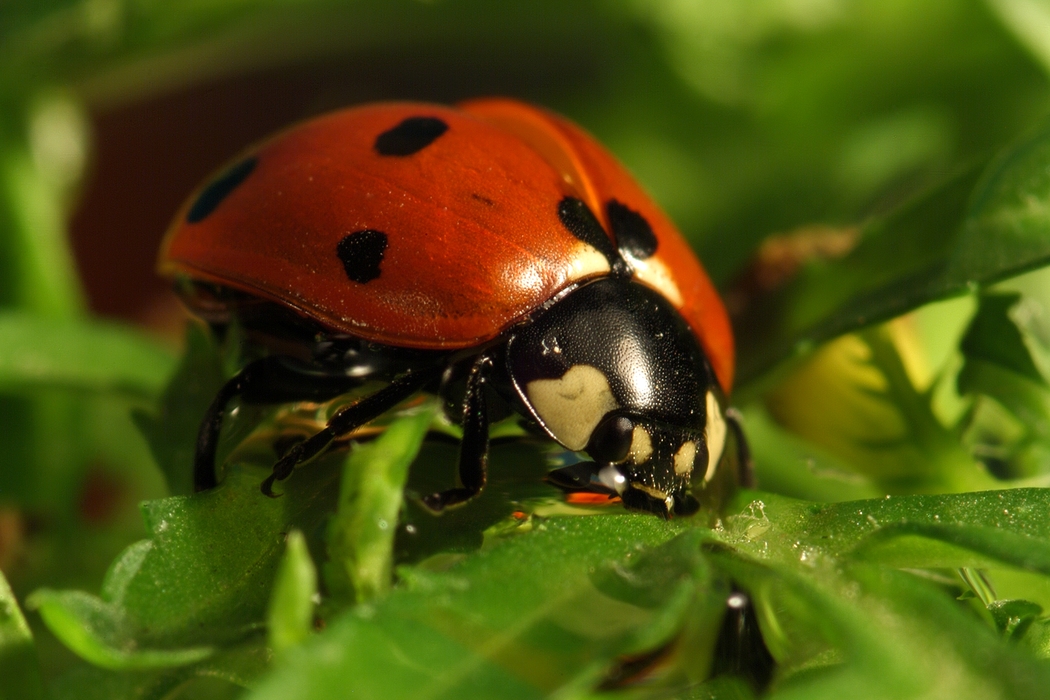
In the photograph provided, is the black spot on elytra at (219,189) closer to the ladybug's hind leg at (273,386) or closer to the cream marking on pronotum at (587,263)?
the ladybug's hind leg at (273,386)

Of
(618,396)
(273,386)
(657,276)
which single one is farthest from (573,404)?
(273,386)

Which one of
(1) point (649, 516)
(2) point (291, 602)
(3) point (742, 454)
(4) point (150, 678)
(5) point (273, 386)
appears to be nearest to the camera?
(2) point (291, 602)

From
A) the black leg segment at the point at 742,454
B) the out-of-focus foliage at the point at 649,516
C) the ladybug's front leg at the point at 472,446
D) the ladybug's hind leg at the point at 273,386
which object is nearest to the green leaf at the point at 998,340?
the out-of-focus foliage at the point at 649,516

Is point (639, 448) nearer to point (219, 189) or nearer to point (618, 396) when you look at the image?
point (618, 396)

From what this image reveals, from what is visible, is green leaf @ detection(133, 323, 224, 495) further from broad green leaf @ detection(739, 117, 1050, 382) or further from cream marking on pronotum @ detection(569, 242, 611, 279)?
broad green leaf @ detection(739, 117, 1050, 382)

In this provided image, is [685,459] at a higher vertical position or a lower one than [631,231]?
lower

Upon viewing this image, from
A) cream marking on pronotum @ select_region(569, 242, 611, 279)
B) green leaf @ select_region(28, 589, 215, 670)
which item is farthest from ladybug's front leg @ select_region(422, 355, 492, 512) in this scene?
green leaf @ select_region(28, 589, 215, 670)

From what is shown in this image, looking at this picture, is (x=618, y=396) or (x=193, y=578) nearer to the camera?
(x=193, y=578)
